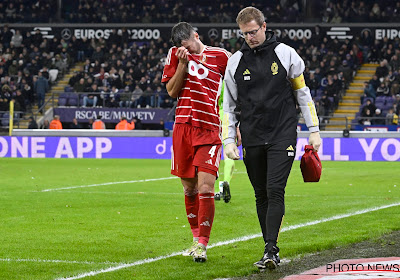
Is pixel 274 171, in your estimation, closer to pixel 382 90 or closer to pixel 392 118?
pixel 392 118

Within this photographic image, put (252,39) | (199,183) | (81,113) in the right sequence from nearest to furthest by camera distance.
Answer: (252,39), (199,183), (81,113)

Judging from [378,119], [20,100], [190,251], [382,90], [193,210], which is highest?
[382,90]

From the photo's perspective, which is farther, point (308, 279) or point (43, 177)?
point (43, 177)

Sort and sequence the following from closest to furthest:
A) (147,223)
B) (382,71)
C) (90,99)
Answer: (147,223), (90,99), (382,71)

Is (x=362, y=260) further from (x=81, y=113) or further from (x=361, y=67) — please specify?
(x=361, y=67)

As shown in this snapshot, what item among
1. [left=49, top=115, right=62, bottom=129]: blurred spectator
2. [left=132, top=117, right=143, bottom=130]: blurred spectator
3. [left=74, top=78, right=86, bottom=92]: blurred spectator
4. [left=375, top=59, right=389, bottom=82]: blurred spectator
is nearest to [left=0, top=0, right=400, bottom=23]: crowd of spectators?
[left=375, top=59, right=389, bottom=82]: blurred spectator

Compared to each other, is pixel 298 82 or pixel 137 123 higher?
pixel 298 82

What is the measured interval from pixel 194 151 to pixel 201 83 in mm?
623

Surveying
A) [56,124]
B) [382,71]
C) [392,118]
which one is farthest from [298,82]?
[382,71]

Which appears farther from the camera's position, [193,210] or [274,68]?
[193,210]

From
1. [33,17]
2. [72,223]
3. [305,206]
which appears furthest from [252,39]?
[33,17]

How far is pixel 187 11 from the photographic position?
4275cm

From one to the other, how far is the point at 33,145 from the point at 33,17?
60.7 ft

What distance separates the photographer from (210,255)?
23.9 ft
